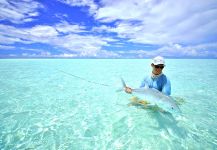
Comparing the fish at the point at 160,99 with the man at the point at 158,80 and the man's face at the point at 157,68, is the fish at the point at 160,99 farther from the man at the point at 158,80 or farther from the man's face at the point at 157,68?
the man's face at the point at 157,68

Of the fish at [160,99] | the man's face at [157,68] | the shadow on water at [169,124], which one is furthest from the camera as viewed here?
the man's face at [157,68]

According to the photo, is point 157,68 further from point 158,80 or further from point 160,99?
point 160,99

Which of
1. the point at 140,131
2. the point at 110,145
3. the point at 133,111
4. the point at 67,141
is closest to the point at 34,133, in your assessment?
the point at 67,141

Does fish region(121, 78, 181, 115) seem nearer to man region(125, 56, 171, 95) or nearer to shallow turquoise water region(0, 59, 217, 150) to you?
man region(125, 56, 171, 95)

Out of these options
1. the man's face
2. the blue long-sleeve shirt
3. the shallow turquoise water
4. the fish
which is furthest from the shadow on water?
the man's face

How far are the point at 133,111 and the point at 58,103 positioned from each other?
3.92 m

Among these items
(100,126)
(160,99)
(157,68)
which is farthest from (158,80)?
(100,126)

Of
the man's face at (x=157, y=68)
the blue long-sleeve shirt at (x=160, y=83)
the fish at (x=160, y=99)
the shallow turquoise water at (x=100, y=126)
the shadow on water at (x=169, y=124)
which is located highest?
the man's face at (x=157, y=68)

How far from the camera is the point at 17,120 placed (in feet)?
22.9

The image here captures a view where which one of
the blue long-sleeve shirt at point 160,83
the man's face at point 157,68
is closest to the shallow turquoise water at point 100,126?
the blue long-sleeve shirt at point 160,83

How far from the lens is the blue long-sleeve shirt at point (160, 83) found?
6.50 metres

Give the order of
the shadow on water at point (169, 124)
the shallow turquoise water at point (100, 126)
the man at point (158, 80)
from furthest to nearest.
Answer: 1. the man at point (158, 80)
2. the shadow on water at point (169, 124)
3. the shallow turquoise water at point (100, 126)

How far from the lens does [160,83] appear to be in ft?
22.0

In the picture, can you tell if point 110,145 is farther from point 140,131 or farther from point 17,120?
point 17,120
